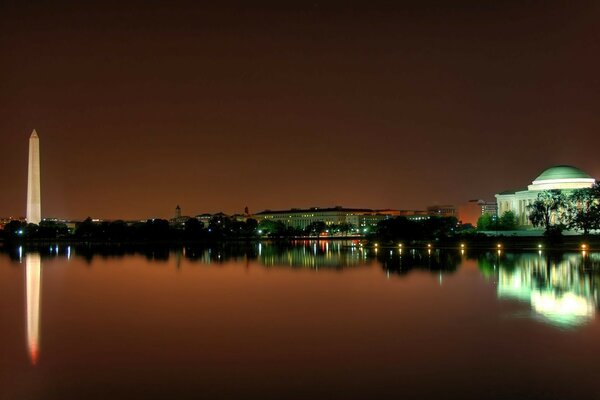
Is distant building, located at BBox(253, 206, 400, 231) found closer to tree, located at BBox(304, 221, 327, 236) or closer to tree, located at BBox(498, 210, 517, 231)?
tree, located at BBox(304, 221, 327, 236)

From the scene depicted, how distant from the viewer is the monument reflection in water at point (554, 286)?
19.7 m

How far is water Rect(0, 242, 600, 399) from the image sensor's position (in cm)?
1253

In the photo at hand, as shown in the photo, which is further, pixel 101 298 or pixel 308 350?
pixel 101 298

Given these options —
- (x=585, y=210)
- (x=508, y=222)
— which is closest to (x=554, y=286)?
(x=585, y=210)

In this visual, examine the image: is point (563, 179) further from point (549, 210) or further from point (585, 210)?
point (585, 210)

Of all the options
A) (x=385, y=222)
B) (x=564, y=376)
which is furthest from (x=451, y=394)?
(x=385, y=222)

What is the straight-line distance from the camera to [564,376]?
42.5 feet

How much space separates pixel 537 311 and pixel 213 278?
18.0 meters

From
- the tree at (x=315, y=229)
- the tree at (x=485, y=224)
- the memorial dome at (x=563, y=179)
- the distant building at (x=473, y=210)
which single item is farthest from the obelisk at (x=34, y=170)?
the distant building at (x=473, y=210)

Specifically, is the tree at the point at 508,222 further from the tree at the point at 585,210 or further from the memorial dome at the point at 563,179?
the tree at the point at 585,210

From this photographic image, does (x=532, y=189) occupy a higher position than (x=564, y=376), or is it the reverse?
(x=532, y=189)

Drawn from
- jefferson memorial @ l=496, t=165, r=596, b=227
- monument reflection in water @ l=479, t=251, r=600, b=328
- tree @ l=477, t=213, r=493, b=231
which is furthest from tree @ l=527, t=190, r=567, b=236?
monument reflection in water @ l=479, t=251, r=600, b=328

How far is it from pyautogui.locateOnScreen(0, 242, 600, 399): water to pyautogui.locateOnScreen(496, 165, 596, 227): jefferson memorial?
53.8 m

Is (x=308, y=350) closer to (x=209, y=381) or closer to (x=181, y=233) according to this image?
(x=209, y=381)
